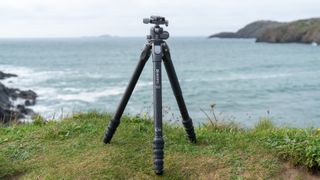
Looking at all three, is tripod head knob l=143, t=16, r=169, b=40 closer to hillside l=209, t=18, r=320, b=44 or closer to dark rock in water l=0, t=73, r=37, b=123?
dark rock in water l=0, t=73, r=37, b=123

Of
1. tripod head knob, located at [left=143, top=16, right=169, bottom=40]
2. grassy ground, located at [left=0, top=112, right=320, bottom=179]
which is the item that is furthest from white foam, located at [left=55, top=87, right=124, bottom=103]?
tripod head knob, located at [left=143, top=16, right=169, bottom=40]

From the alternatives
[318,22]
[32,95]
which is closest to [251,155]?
[32,95]

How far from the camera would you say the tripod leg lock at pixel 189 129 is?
24.1ft

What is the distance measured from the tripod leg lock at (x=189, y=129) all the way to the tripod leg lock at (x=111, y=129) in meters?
1.01

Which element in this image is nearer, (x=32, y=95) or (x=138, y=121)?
(x=138, y=121)

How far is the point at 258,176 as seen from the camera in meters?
6.55

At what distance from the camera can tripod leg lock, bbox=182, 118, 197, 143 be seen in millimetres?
7348

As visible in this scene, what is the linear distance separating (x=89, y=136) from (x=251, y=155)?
2665mm

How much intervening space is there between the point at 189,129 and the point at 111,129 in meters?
1.19

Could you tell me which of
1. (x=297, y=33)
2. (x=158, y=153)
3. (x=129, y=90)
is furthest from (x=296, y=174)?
(x=297, y=33)

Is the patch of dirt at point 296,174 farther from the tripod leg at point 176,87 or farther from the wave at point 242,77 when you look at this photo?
the wave at point 242,77

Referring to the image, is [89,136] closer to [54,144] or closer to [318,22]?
[54,144]

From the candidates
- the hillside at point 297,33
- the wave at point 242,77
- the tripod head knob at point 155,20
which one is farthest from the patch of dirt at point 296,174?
the hillside at point 297,33

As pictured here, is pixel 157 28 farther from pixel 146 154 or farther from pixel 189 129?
pixel 146 154
